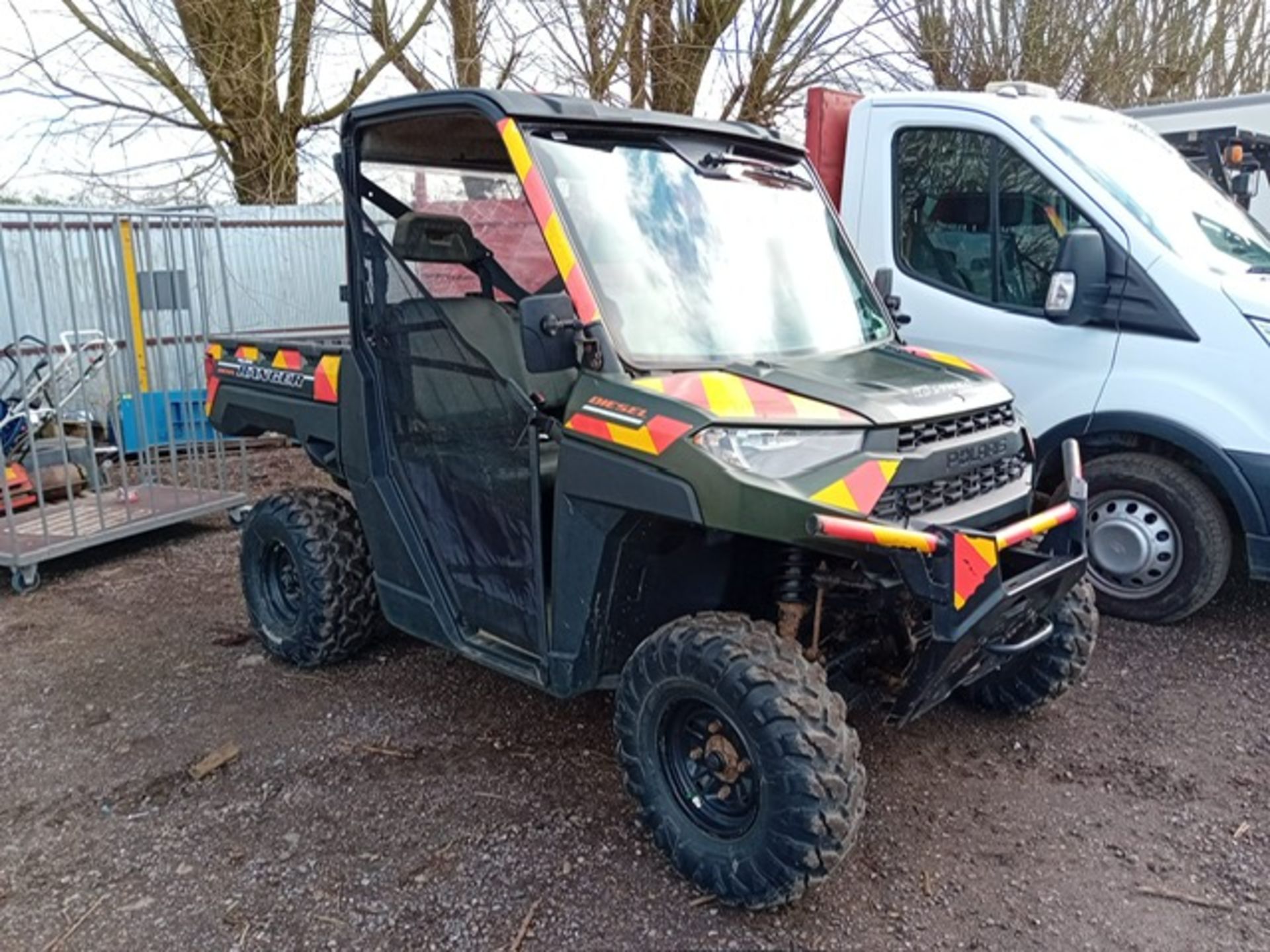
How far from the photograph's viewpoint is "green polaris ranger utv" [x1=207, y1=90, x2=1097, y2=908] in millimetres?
2582

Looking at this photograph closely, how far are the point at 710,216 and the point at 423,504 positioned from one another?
145 centimetres

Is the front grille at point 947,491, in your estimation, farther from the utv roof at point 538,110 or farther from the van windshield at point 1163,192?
the van windshield at point 1163,192

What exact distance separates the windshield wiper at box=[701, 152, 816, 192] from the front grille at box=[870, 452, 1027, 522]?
50.2 inches

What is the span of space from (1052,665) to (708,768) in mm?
1514

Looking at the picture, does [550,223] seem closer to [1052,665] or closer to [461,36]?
[1052,665]

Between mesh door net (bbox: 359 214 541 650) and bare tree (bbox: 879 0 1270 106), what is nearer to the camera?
mesh door net (bbox: 359 214 541 650)

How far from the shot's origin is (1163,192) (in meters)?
4.74

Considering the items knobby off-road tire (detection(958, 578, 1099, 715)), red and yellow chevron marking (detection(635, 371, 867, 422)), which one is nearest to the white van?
knobby off-road tire (detection(958, 578, 1099, 715))

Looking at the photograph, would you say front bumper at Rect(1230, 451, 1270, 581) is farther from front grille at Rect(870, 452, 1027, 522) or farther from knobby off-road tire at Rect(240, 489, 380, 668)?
knobby off-road tire at Rect(240, 489, 380, 668)

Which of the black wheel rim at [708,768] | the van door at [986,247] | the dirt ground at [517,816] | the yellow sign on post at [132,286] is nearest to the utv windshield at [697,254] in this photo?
the black wheel rim at [708,768]

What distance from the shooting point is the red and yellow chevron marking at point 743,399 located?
2.65 m

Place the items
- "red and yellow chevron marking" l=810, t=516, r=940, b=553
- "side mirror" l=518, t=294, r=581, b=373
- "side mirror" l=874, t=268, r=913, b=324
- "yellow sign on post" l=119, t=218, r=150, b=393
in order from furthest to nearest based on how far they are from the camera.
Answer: "yellow sign on post" l=119, t=218, r=150, b=393, "side mirror" l=874, t=268, r=913, b=324, "side mirror" l=518, t=294, r=581, b=373, "red and yellow chevron marking" l=810, t=516, r=940, b=553

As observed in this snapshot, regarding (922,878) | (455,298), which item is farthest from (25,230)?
(922,878)

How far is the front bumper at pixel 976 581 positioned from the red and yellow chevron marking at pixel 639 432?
1.49ft
